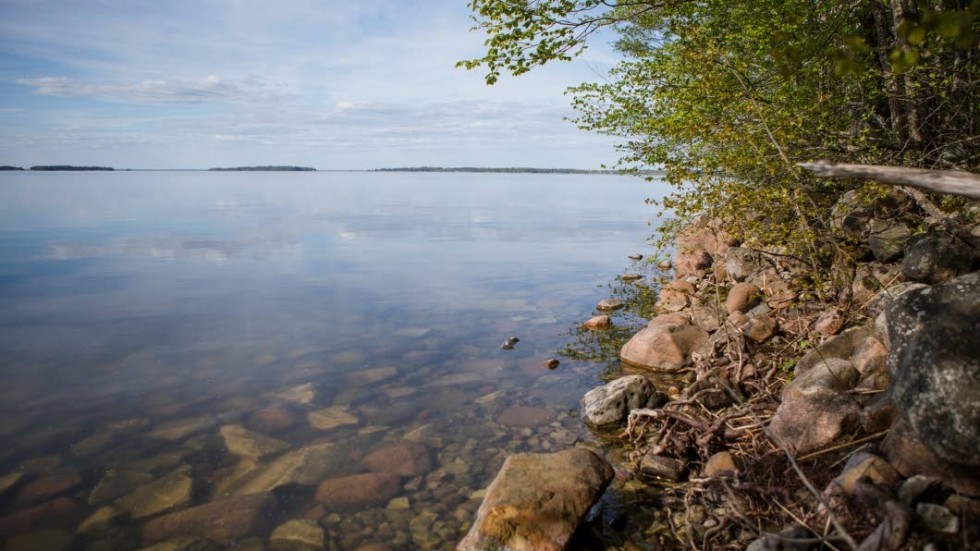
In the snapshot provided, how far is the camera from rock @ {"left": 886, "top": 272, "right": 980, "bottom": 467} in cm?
463

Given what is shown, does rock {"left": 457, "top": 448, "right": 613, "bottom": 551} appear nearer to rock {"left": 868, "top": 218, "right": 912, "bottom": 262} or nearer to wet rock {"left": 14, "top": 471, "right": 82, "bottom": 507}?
wet rock {"left": 14, "top": 471, "right": 82, "bottom": 507}

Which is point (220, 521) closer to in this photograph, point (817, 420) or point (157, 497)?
point (157, 497)

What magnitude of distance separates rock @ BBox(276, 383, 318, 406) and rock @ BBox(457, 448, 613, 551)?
5.56 m

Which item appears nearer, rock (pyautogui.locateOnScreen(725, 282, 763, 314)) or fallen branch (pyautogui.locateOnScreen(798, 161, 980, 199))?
fallen branch (pyautogui.locateOnScreen(798, 161, 980, 199))

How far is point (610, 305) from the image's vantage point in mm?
18156

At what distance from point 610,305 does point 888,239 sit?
836cm

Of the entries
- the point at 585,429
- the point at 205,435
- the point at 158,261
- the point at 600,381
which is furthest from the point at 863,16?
the point at 158,261

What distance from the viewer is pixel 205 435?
9469 millimetres

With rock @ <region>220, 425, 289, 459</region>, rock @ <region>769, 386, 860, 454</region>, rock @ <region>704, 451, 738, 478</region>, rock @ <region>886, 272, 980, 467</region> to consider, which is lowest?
rock @ <region>220, 425, 289, 459</region>

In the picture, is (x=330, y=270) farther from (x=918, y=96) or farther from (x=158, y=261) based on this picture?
(x=918, y=96)

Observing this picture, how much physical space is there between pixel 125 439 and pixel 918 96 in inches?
607

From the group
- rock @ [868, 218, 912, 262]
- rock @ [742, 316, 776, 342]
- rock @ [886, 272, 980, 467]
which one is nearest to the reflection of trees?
rock @ [742, 316, 776, 342]

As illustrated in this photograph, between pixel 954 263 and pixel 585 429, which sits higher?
pixel 954 263

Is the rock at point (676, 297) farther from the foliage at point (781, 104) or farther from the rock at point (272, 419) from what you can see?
the rock at point (272, 419)
